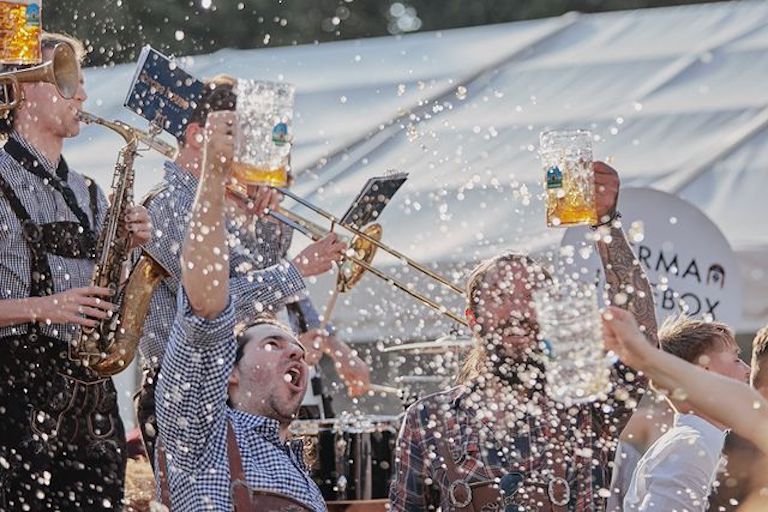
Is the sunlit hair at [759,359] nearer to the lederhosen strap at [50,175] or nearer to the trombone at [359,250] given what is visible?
the trombone at [359,250]

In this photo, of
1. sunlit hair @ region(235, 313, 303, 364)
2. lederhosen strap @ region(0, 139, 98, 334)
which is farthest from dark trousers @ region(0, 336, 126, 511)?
sunlit hair @ region(235, 313, 303, 364)

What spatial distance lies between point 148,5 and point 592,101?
26.4 ft

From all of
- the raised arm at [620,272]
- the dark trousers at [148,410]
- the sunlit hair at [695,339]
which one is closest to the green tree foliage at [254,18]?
the dark trousers at [148,410]

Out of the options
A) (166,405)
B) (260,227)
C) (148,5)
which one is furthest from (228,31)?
(166,405)

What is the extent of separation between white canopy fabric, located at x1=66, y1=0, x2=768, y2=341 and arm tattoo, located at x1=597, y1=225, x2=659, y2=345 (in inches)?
104

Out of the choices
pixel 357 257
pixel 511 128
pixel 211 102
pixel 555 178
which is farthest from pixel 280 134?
pixel 511 128

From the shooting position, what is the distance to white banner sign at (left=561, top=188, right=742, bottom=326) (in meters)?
6.70

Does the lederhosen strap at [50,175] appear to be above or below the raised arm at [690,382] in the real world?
above

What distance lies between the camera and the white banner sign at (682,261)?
22.0ft

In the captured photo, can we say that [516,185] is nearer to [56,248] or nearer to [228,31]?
[56,248]

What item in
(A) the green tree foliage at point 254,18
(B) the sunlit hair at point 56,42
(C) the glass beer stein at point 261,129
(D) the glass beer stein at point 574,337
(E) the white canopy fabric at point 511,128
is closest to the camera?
(D) the glass beer stein at point 574,337

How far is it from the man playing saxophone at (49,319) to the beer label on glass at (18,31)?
0.47 m

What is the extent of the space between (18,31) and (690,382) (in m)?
2.09

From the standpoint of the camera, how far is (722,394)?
3254 mm
